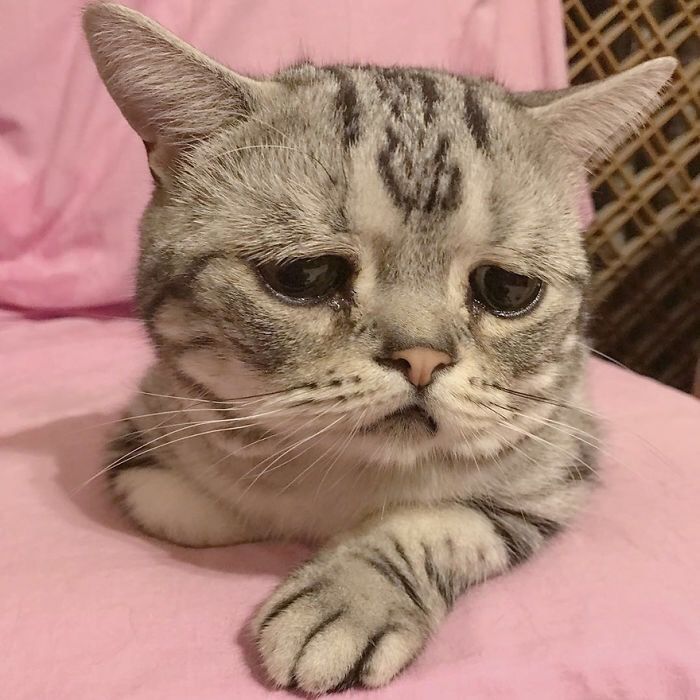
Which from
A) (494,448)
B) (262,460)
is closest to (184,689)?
(262,460)

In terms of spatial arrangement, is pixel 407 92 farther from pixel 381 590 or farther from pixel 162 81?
pixel 381 590

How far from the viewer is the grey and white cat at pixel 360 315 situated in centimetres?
71

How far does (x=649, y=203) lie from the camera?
5.71 feet

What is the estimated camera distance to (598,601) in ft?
2.64

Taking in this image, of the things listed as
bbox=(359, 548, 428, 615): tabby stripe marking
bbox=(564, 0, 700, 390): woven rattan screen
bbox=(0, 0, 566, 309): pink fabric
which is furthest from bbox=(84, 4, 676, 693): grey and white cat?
bbox=(564, 0, 700, 390): woven rattan screen

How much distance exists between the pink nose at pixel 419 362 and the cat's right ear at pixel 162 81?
0.30 metres

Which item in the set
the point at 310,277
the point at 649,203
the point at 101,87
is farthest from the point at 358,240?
the point at 649,203

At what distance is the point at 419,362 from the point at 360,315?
0.07m

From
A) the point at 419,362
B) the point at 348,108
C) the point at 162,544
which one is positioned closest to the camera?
the point at 419,362

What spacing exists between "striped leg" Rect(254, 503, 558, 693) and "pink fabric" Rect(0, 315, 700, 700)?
2 centimetres

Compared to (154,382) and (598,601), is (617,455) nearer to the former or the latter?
(598,601)

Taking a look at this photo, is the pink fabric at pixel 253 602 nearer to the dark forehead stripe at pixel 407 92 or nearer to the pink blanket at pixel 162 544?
the pink blanket at pixel 162 544

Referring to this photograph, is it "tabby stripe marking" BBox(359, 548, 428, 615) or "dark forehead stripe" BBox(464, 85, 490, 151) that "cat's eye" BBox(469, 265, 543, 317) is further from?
"tabby stripe marking" BBox(359, 548, 428, 615)

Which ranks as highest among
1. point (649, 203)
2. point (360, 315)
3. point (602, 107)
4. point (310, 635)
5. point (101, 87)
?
point (602, 107)
